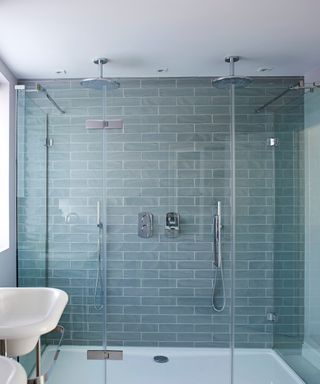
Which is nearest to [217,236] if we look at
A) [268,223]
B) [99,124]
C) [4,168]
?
[268,223]

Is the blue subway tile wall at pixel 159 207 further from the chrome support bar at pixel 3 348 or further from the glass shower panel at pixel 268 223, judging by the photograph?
the chrome support bar at pixel 3 348

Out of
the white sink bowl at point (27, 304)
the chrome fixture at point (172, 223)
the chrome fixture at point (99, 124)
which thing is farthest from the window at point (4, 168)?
the chrome fixture at point (172, 223)

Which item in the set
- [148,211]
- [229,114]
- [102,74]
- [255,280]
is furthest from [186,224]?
[102,74]

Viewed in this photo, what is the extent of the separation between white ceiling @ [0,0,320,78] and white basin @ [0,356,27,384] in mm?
1725

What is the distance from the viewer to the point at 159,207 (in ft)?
8.84

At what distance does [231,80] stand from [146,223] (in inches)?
54.4

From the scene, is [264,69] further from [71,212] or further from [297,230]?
[71,212]

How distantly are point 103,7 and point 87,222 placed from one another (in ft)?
5.33

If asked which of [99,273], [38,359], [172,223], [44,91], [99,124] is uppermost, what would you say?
[44,91]

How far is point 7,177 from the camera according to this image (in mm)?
2414

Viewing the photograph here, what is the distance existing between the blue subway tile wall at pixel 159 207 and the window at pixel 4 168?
1.03 ft

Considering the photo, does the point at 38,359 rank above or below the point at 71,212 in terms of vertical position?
below

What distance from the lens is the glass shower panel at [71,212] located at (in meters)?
2.55

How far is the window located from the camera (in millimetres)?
2398
